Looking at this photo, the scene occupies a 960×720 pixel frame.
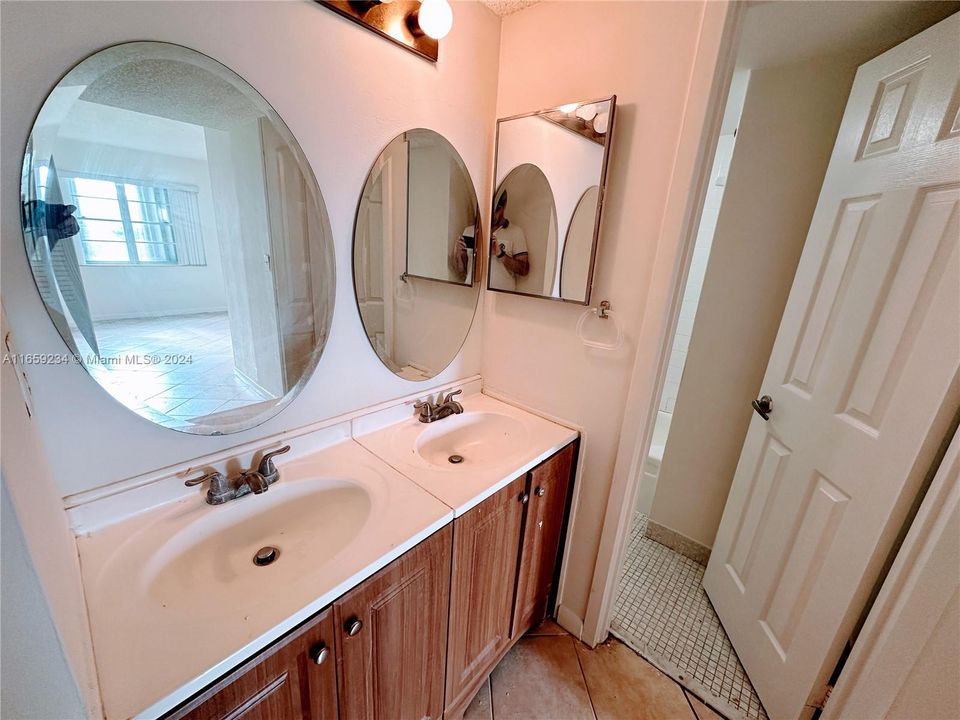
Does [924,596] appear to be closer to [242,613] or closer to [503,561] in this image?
[503,561]

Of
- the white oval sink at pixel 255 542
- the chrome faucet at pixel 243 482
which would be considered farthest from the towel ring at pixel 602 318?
the chrome faucet at pixel 243 482

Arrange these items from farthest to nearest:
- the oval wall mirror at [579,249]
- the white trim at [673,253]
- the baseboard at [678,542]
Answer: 1. the baseboard at [678,542]
2. the oval wall mirror at [579,249]
3. the white trim at [673,253]

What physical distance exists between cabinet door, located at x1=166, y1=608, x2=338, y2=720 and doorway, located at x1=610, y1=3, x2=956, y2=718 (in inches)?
39.9

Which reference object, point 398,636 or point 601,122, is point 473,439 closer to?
point 398,636

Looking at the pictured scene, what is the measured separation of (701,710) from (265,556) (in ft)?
4.88

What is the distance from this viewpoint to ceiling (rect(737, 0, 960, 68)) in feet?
3.38

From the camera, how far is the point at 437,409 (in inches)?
52.5

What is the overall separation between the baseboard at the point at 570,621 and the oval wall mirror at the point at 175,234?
135cm

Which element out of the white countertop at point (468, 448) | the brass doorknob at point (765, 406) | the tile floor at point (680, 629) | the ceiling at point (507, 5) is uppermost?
the ceiling at point (507, 5)

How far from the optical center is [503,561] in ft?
3.77

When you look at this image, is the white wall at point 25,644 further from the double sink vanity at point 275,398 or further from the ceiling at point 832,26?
the ceiling at point 832,26

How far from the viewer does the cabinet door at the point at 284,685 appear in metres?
0.56

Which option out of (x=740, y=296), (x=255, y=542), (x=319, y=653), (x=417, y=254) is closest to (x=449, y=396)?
(x=417, y=254)

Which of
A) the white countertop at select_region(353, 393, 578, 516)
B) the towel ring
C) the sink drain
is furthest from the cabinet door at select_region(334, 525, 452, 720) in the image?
the towel ring
